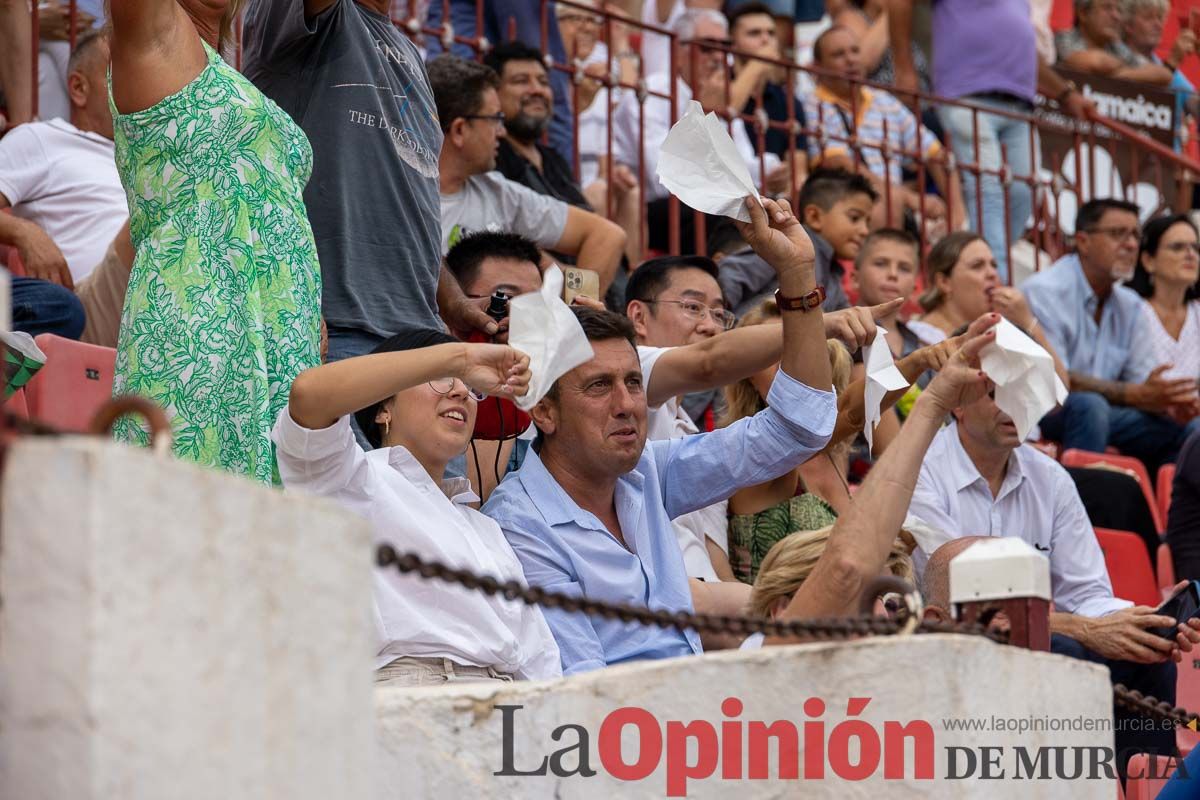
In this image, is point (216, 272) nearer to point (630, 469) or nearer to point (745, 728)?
point (630, 469)

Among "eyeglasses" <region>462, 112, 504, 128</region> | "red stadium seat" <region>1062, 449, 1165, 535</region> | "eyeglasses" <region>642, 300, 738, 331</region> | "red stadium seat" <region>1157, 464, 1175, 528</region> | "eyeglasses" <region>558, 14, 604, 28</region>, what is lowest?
"red stadium seat" <region>1157, 464, 1175, 528</region>

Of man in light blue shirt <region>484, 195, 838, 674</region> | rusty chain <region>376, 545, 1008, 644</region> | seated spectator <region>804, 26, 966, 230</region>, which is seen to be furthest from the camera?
seated spectator <region>804, 26, 966, 230</region>

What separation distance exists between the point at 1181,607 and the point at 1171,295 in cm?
430

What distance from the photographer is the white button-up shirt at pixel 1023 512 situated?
5.09 metres

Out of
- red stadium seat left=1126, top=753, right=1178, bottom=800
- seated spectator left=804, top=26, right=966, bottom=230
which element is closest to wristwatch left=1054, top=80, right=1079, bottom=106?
seated spectator left=804, top=26, right=966, bottom=230

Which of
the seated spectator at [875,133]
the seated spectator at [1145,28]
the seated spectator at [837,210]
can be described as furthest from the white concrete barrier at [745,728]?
the seated spectator at [1145,28]

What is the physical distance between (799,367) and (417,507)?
1021 millimetres

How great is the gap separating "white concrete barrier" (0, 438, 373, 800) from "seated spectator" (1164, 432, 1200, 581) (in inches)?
178

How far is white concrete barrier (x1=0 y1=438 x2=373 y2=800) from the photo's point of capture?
1.64 meters

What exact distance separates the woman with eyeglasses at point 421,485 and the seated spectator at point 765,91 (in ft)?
15.0

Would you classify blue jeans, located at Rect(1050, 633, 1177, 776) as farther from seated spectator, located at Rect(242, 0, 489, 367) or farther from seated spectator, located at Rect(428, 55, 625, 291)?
seated spectator, located at Rect(428, 55, 625, 291)

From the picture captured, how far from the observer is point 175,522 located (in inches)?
67.7

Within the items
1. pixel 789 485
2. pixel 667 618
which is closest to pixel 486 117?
pixel 789 485

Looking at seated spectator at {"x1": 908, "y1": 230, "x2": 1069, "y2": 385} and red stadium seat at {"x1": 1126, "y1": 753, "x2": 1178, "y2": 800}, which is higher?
seated spectator at {"x1": 908, "y1": 230, "x2": 1069, "y2": 385}
